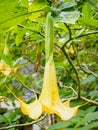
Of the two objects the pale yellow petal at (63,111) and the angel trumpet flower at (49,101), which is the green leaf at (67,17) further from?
the pale yellow petal at (63,111)

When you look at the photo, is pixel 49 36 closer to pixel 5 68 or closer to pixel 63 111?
pixel 63 111

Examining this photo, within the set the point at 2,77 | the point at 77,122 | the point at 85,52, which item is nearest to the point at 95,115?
the point at 77,122

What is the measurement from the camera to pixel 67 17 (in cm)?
58

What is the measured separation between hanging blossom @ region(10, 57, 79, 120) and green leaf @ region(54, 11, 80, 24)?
0.12 meters

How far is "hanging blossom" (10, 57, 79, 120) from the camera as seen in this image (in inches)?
24.7

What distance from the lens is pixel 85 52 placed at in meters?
2.54

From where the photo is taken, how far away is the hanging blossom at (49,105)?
63 centimetres

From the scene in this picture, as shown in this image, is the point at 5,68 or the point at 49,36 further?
the point at 5,68

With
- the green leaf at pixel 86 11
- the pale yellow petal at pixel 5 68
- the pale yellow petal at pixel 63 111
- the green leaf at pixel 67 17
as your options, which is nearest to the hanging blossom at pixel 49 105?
the pale yellow petal at pixel 63 111

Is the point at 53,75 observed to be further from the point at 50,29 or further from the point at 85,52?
the point at 85,52

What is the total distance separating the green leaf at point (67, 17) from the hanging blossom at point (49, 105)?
0.12m

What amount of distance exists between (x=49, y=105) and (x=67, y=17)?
0.59 ft

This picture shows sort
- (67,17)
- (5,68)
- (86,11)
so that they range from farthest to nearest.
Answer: (5,68) < (86,11) < (67,17)

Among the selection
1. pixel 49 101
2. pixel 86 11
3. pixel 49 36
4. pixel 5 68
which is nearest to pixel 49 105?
pixel 49 101
